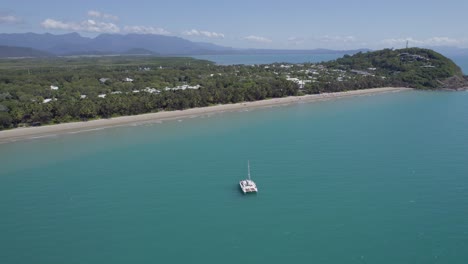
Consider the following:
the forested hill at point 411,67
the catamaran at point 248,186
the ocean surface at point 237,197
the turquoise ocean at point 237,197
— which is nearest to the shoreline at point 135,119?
the turquoise ocean at point 237,197

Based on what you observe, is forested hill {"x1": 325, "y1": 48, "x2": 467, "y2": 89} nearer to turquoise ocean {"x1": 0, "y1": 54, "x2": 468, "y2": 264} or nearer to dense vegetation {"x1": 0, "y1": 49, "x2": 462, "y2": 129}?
dense vegetation {"x1": 0, "y1": 49, "x2": 462, "y2": 129}

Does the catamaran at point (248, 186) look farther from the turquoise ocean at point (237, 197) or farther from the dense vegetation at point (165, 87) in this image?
the dense vegetation at point (165, 87)

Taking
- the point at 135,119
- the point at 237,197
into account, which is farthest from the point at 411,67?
the point at 237,197

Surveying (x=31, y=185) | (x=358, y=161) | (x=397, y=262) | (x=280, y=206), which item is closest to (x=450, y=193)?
(x=358, y=161)

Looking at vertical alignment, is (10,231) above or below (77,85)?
below

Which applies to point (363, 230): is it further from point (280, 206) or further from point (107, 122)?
point (107, 122)

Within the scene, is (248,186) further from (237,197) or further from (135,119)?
(135,119)

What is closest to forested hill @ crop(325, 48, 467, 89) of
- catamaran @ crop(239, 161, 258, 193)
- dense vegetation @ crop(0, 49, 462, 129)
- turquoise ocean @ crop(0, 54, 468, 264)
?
dense vegetation @ crop(0, 49, 462, 129)
